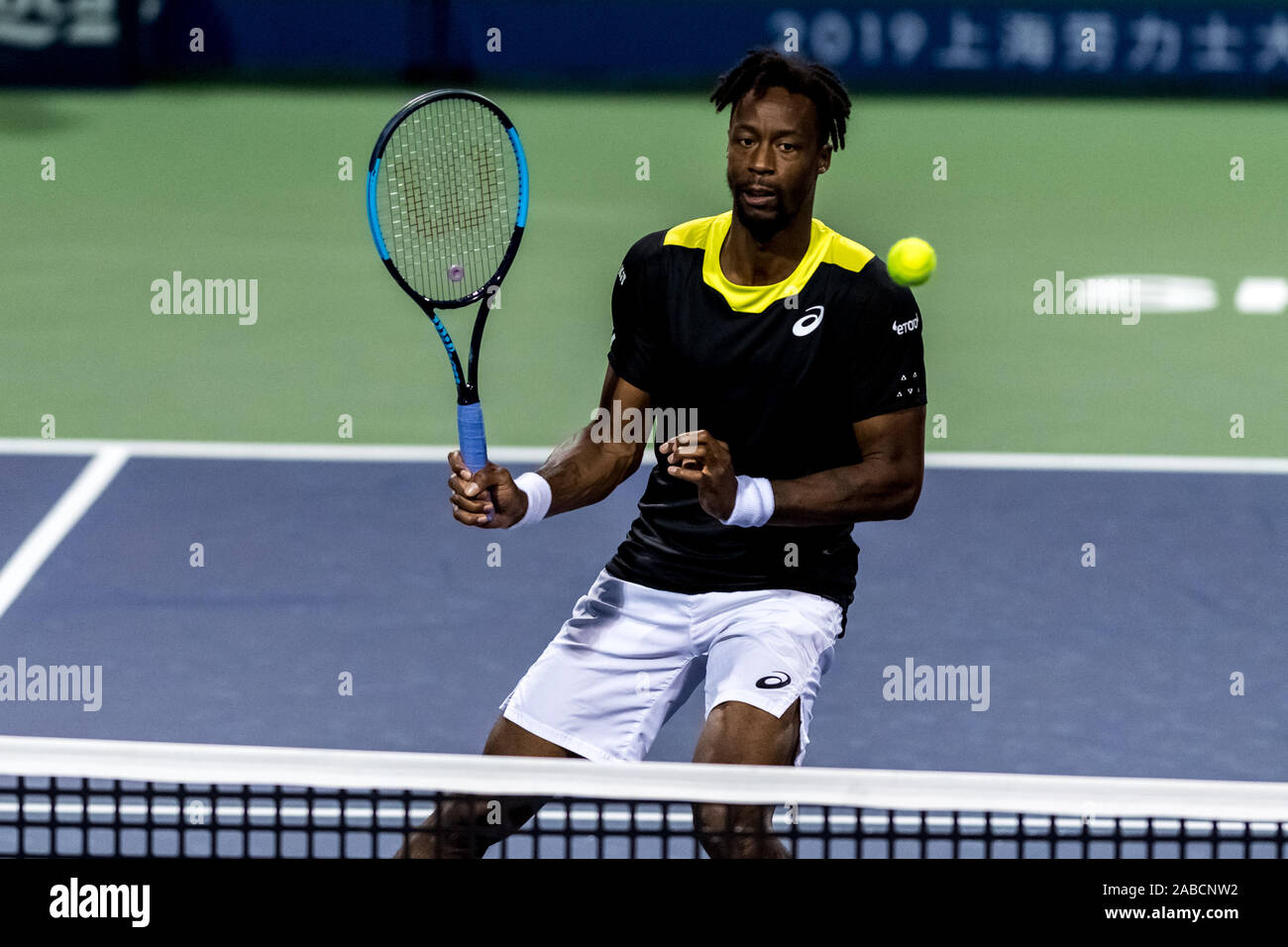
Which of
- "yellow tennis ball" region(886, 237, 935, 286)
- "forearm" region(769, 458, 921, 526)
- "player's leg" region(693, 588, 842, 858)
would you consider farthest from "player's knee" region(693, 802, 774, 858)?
"yellow tennis ball" region(886, 237, 935, 286)

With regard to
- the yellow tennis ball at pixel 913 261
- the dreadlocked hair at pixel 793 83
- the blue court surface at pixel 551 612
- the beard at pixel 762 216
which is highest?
the dreadlocked hair at pixel 793 83

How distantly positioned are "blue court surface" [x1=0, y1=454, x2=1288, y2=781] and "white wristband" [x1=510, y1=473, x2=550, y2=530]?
5.13ft

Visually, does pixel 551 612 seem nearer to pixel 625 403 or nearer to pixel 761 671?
pixel 625 403

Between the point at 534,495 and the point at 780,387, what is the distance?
65 cm

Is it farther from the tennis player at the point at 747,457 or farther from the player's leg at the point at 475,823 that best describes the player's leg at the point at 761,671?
the player's leg at the point at 475,823

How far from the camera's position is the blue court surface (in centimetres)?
616

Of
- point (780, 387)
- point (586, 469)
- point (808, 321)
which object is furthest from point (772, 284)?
point (586, 469)

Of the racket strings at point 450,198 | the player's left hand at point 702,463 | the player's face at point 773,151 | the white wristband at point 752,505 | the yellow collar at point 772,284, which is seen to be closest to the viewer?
the player's left hand at point 702,463

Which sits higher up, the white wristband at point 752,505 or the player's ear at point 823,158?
the player's ear at point 823,158

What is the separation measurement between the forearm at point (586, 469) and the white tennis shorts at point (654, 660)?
0.79 ft

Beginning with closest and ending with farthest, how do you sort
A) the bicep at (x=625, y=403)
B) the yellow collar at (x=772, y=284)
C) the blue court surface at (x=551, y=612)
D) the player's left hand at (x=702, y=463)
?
1. the player's left hand at (x=702, y=463)
2. the yellow collar at (x=772, y=284)
3. the bicep at (x=625, y=403)
4. the blue court surface at (x=551, y=612)

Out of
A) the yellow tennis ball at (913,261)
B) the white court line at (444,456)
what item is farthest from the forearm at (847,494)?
the white court line at (444,456)

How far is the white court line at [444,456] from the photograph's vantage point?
8695 mm
